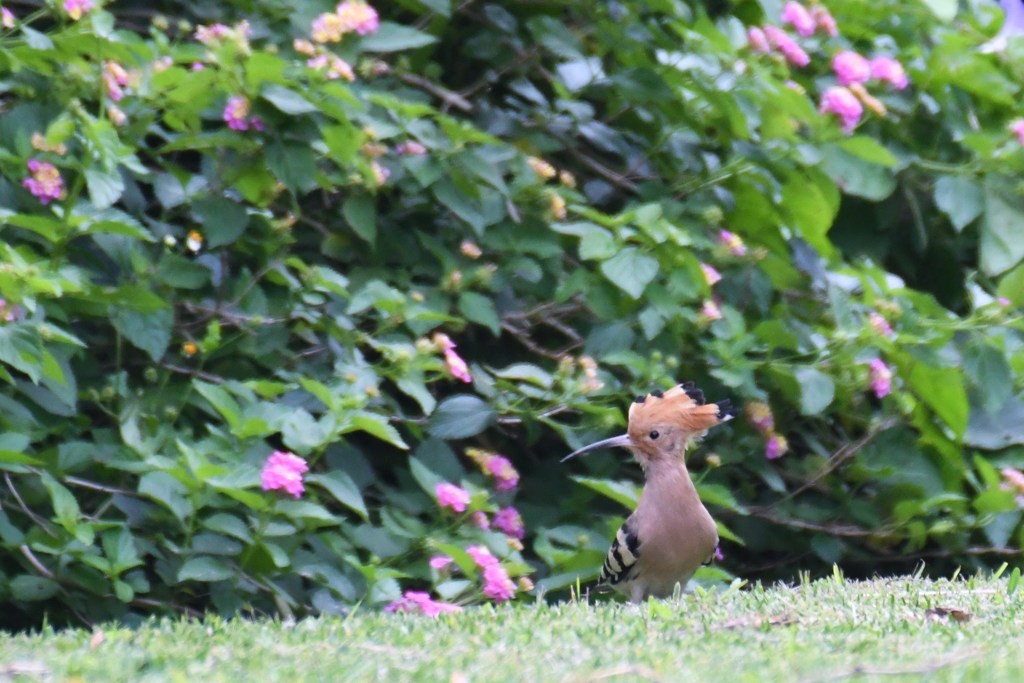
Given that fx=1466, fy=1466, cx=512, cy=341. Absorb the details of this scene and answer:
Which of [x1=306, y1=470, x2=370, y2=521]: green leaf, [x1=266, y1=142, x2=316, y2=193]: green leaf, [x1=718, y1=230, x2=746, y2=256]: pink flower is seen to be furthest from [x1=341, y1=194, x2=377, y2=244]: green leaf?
[x1=718, y1=230, x2=746, y2=256]: pink flower

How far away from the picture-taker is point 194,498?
4402mm

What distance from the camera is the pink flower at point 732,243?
5.58 meters

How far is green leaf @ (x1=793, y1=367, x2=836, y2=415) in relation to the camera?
5.28 meters

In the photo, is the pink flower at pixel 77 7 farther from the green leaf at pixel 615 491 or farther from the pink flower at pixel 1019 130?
the pink flower at pixel 1019 130

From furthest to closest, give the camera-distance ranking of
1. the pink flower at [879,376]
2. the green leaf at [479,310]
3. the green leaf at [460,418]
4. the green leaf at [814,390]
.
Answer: the pink flower at [879,376] < the green leaf at [814,390] < the green leaf at [479,310] < the green leaf at [460,418]

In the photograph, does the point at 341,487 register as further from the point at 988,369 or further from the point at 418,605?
the point at 988,369

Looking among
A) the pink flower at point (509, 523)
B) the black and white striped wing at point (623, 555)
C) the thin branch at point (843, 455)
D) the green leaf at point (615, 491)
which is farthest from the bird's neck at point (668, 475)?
the thin branch at point (843, 455)

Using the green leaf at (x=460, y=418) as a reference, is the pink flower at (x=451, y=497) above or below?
below

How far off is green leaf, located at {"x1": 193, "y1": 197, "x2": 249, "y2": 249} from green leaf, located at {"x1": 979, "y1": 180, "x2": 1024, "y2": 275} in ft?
9.84

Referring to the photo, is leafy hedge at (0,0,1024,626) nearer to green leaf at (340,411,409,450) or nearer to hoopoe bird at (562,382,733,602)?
green leaf at (340,411,409,450)

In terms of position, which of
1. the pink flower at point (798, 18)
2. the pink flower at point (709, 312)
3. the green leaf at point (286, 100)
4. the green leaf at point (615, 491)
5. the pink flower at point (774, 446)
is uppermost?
the pink flower at point (798, 18)

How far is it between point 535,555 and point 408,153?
1.60 m

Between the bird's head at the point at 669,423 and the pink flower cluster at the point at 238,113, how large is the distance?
1554 mm

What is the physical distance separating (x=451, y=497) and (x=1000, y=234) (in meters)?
2.67
